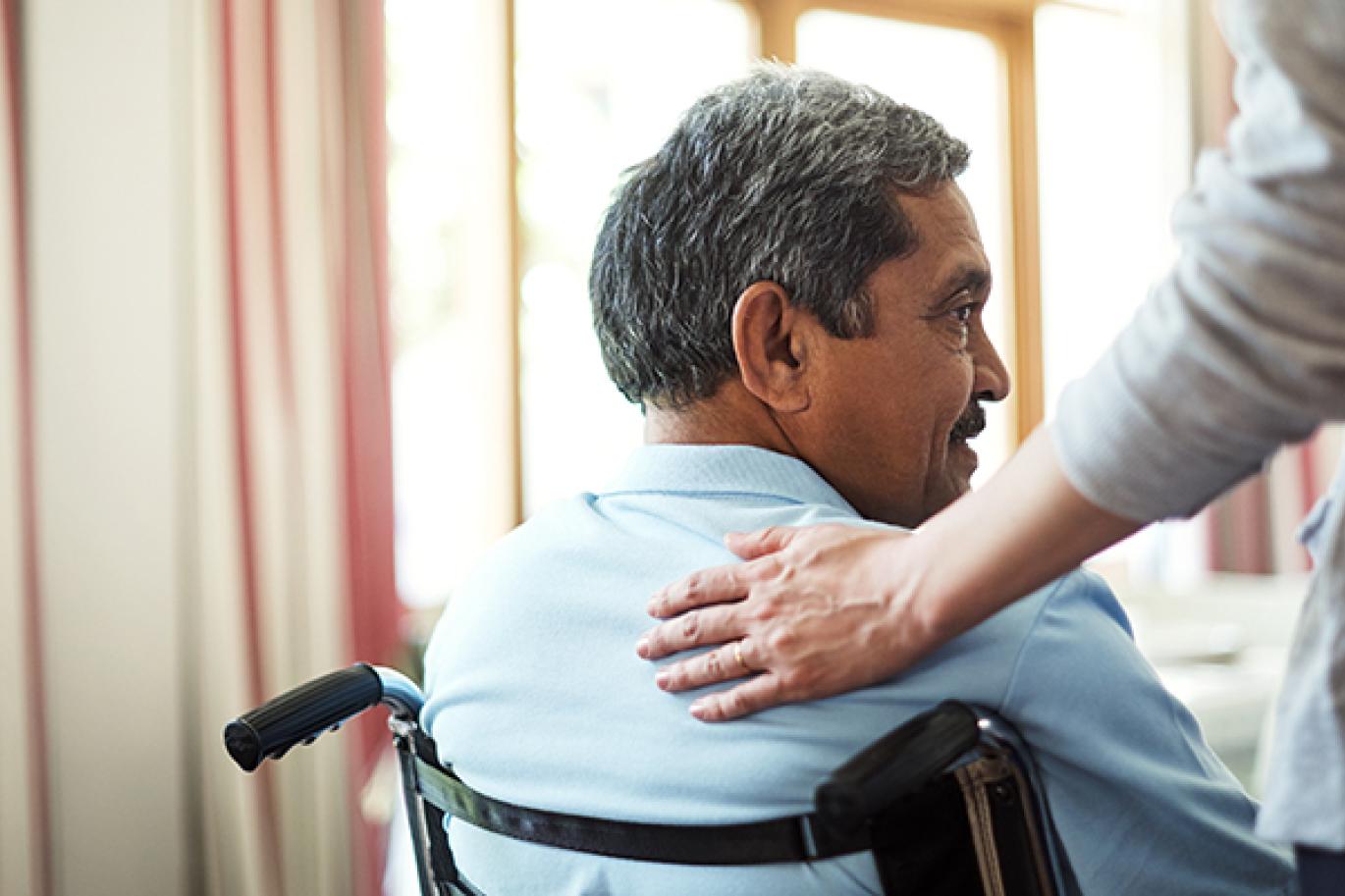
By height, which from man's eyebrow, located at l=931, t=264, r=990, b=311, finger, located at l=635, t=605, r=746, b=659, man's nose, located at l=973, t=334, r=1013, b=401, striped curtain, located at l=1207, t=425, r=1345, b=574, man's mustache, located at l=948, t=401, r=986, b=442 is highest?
man's eyebrow, located at l=931, t=264, r=990, b=311

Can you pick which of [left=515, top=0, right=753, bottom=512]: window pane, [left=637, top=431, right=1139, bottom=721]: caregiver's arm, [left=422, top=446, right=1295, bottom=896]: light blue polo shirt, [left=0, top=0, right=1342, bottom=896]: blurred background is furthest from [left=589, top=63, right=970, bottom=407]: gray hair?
[left=515, top=0, right=753, bottom=512]: window pane

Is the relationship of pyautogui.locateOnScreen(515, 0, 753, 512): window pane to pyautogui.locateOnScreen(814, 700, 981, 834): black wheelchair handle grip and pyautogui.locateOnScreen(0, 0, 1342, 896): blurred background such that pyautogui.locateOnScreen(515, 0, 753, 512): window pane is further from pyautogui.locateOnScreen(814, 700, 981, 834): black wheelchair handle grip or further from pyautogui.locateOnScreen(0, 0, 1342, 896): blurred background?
pyautogui.locateOnScreen(814, 700, 981, 834): black wheelchair handle grip

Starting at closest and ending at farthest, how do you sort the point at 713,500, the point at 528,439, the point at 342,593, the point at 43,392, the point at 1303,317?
the point at 1303,317 → the point at 713,500 → the point at 43,392 → the point at 342,593 → the point at 528,439

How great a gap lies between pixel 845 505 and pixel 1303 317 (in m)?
0.52

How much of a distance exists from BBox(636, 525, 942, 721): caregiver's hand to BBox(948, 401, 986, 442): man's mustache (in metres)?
0.30

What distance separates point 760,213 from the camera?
1.06m

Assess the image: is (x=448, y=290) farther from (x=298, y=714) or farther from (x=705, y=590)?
(x=705, y=590)

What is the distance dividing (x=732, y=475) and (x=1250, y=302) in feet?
1.63

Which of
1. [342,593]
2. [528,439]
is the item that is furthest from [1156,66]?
[342,593]

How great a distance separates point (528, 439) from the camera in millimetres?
3414

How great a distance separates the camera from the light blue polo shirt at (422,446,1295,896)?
32.4 inches

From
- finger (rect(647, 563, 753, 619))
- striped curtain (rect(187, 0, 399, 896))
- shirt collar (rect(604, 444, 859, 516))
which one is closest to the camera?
finger (rect(647, 563, 753, 619))

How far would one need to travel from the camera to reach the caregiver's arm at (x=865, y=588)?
27.1 inches

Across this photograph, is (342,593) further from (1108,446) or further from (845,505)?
(1108,446)
